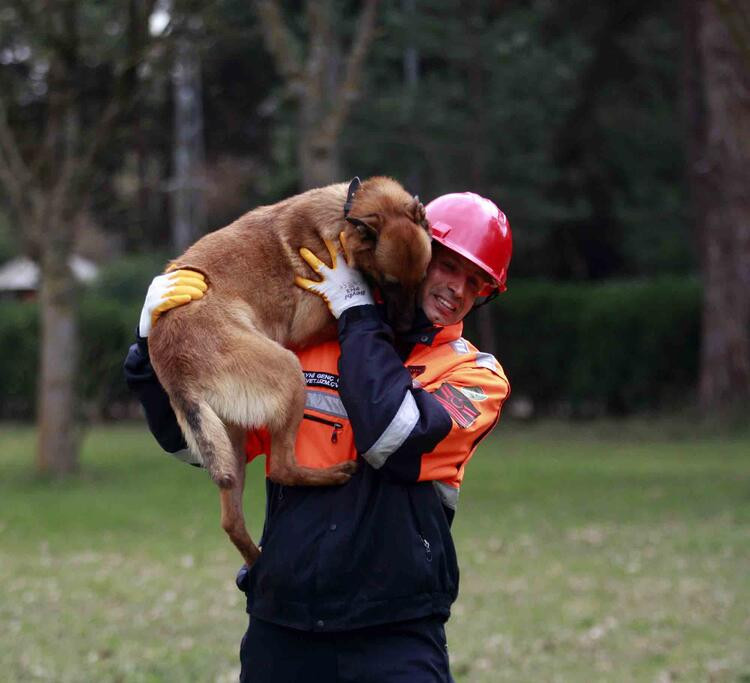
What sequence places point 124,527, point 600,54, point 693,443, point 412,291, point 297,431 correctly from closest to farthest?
1. point 297,431
2. point 412,291
3. point 124,527
4. point 693,443
5. point 600,54

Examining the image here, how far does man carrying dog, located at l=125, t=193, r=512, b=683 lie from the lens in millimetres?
3486

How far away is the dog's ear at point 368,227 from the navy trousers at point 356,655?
1.31 metres

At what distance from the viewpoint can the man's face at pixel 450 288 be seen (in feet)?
12.7

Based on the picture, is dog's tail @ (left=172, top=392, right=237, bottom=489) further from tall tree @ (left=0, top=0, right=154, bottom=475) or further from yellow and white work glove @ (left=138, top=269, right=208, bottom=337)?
tall tree @ (left=0, top=0, right=154, bottom=475)

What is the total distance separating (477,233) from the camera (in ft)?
12.7

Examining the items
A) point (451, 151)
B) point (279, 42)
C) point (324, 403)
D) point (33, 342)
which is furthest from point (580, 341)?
point (324, 403)

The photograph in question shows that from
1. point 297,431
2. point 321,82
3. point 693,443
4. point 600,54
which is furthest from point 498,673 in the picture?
point 600,54

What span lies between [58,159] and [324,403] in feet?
45.8

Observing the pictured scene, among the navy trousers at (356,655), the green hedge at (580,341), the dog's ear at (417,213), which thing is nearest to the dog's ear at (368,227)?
the dog's ear at (417,213)

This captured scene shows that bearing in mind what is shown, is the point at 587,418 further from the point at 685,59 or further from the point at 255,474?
the point at 255,474

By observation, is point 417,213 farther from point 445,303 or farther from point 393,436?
point 393,436

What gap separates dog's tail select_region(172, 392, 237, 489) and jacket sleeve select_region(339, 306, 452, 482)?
39cm

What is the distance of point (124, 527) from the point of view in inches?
534

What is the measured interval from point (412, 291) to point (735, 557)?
310 inches
